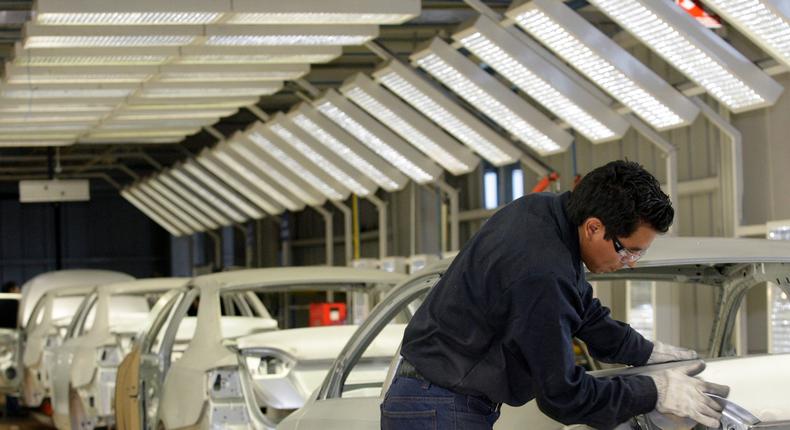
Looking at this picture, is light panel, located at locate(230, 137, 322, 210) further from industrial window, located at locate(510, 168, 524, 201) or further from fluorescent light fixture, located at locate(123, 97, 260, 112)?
industrial window, located at locate(510, 168, 524, 201)

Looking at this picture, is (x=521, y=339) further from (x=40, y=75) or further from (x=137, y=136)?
(x=137, y=136)

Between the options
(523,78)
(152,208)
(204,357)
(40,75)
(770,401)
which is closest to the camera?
(770,401)

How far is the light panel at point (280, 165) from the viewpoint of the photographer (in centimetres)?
1719

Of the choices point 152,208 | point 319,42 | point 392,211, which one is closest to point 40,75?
point 319,42

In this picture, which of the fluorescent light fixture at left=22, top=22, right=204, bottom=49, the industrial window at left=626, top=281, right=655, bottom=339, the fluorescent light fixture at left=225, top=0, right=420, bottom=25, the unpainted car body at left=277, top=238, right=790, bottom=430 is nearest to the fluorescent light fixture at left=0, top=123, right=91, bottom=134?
the fluorescent light fixture at left=22, top=22, right=204, bottom=49

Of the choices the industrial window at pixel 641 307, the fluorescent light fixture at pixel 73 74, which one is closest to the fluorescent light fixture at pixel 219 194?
the fluorescent light fixture at pixel 73 74

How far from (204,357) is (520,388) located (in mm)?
4426

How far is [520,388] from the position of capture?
345cm

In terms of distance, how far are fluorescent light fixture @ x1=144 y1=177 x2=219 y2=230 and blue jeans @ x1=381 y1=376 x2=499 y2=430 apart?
75.3ft

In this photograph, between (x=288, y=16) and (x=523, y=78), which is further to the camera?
(x=523, y=78)

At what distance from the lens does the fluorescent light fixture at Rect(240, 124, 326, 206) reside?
56.4ft

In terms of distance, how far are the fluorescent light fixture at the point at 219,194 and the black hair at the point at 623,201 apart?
63.6 feet

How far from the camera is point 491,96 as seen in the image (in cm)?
1159

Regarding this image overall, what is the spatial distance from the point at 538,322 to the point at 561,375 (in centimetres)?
14
